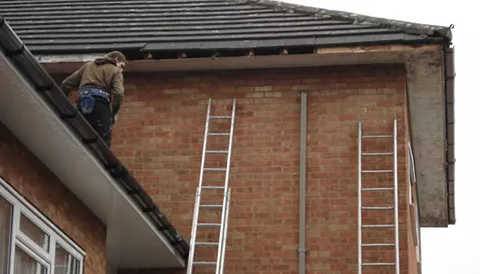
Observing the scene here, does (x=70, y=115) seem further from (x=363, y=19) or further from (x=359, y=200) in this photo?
(x=363, y=19)

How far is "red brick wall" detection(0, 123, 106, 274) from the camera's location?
10008 mm

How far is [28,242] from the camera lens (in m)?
10.1

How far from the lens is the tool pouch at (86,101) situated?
515 inches

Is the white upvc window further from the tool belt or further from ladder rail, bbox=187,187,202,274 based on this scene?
ladder rail, bbox=187,187,202,274

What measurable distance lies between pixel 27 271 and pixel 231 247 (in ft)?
15.4

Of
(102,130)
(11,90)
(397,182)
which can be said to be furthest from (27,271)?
(397,182)

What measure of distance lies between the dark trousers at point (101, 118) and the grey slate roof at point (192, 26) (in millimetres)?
2253

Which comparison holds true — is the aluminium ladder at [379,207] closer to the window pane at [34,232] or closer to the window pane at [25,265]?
the window pane at [34,232]

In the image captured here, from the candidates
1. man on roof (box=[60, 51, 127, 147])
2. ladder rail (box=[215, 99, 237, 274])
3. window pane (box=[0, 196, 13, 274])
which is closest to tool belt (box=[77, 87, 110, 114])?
man on roof (box=[60, 51, 127, 147])

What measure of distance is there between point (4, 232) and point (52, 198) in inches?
48.6

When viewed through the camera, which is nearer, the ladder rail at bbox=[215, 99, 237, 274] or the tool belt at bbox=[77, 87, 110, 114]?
the tool belt at bbox=[77, 87, 110, 114]

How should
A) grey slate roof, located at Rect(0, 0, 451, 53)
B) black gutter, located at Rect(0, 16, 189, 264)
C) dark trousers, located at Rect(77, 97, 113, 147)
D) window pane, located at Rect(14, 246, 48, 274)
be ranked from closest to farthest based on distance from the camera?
black gutter, located at Rect(0, 16, 189, 264)
window pane, located at Rect(14, 246, 48, 274)
dark trousers, located at Rect(77, 97, 113, 147)
grey slate roof, located at Rect(0, 0, 451, 53)

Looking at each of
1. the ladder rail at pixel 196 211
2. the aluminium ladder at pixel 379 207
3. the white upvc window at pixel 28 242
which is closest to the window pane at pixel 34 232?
the white upvc window at pixel 28 242

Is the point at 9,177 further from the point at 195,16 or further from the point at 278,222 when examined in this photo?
the point at 195,16
